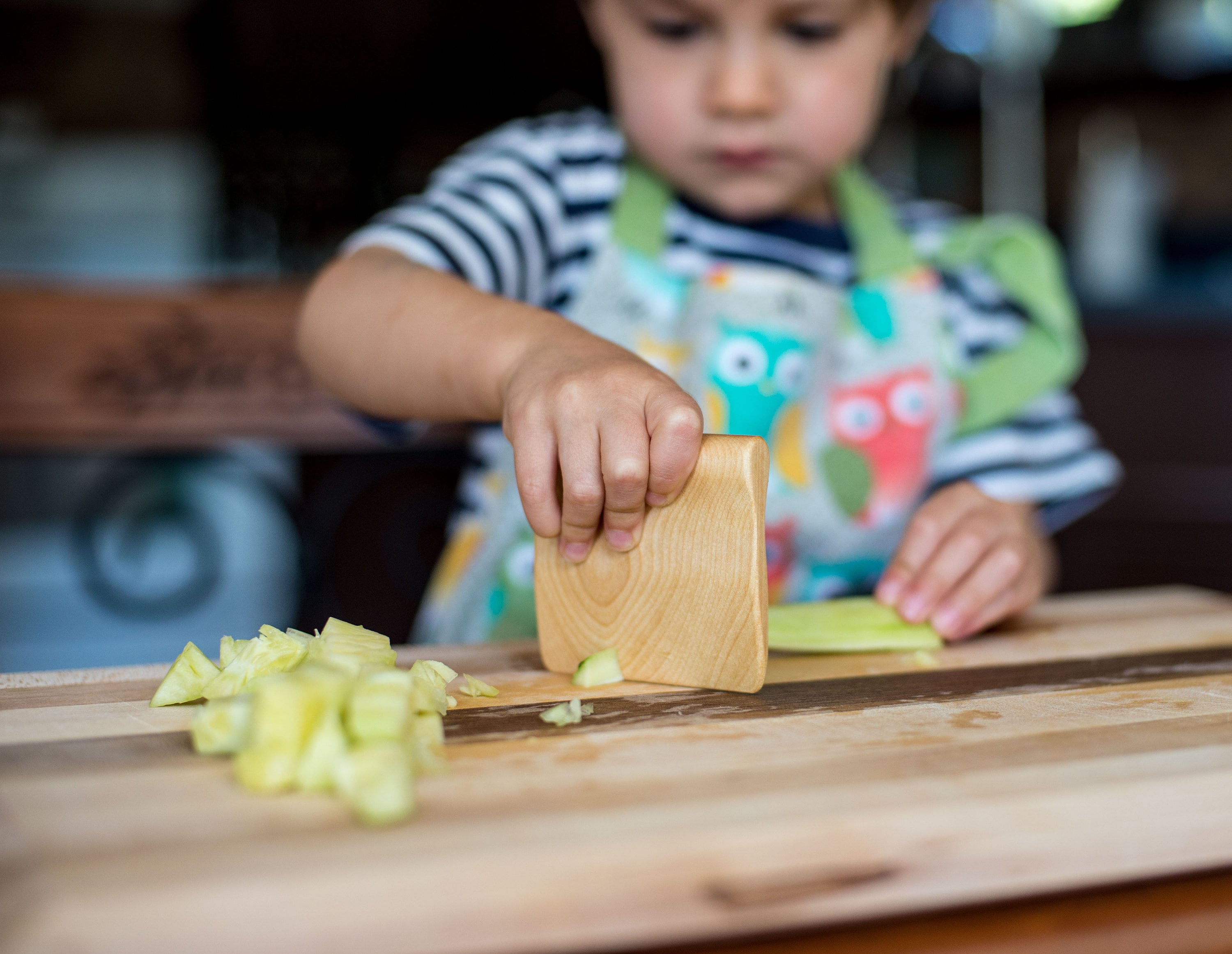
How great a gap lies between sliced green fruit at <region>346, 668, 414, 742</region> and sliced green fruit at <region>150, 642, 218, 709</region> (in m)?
0.13

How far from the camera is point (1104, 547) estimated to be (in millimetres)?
2182

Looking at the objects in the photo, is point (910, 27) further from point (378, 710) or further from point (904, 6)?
point (378, 710)

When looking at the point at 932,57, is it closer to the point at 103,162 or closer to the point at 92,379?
the point at 92,379

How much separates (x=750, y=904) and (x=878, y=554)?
23.8 inches

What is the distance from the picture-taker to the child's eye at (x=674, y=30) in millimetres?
800

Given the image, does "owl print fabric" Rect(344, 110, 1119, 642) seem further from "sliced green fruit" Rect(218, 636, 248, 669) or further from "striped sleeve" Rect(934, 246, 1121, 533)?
"sliced green fruit" Rect(218, 636, 248, 669)

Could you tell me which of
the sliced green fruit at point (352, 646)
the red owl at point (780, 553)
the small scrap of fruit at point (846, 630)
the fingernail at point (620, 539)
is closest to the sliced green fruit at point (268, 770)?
the sliced green fruit at point (352, 646)

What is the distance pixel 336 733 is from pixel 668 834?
14cm

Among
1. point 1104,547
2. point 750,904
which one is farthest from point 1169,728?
point 1104,547

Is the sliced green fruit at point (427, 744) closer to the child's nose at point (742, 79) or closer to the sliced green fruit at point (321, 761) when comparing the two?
the sliced green fruit at point (321, 761)

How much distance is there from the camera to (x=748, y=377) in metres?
0.90

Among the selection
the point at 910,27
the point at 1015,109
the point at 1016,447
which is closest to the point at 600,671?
the point at 1016,447

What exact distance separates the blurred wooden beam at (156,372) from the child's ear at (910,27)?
→ 0.91 metres

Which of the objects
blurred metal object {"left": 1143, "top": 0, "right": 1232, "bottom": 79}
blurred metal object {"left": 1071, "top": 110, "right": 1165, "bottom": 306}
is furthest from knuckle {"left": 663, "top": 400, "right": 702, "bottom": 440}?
blurred metal object {"left": 1143, "top": 0, "right": 1232, "bottom": 79}
